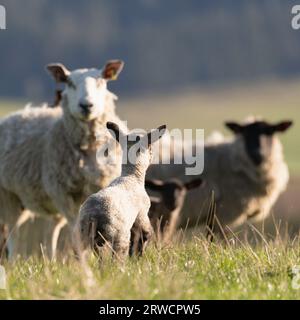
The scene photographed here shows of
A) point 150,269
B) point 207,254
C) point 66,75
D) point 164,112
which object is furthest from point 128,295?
point 164,112

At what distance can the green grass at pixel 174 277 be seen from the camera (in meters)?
5.68

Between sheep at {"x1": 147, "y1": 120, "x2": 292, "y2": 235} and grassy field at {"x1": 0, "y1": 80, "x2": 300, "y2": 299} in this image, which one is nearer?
grassy field at {"x1": 0, "y1": 80, "x2": 300, "y2": 299}

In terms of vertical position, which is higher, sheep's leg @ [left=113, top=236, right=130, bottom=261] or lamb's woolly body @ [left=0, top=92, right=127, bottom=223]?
lamb's woolly body @ [left=0, top=92, right=127, bottom=223]

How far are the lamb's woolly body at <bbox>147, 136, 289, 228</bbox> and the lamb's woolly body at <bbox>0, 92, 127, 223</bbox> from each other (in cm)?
331

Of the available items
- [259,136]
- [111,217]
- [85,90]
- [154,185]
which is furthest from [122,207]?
[259,136]

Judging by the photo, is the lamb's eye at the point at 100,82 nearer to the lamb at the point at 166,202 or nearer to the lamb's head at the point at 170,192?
the lamb at the point at 166,202

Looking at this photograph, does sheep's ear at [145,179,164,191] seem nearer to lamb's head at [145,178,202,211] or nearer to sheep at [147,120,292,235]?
lamb's head at [145,178,202,211]

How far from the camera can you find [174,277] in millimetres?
6156

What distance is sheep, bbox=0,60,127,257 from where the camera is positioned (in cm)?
1052

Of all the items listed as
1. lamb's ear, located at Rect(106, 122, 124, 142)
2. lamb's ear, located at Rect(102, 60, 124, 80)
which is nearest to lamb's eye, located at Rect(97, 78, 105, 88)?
lamb's ear, located at Rect(102, 60, 124, 80)

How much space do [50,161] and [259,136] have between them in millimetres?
5815

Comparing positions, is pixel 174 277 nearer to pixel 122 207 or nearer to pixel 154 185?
pixel 122 207

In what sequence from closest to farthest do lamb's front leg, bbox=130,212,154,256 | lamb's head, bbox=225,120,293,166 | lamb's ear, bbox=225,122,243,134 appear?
lamb's front leg, bbox=130,212,154,256
lamb's head, bbox=225,120,293,166
lamb's ear, bbox=225,122,243,134

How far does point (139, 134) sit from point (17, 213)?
5.19 meters
